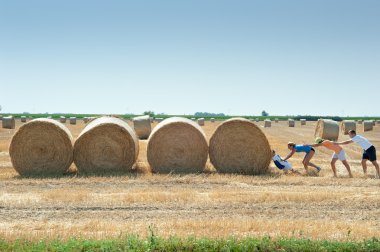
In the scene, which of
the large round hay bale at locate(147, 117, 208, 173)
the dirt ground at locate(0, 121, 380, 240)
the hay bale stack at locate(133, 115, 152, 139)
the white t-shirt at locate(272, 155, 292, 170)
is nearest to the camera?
the dirt ground at locate(0, 121, 380, 240)

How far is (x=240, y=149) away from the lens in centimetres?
1449

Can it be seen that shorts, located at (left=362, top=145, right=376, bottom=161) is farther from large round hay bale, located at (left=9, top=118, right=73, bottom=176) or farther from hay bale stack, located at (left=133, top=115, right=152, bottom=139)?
hay bale stack, located at (left=133, top=115, right=152, bottom=139)

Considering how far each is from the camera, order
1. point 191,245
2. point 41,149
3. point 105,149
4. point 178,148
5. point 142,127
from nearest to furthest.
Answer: point 191,245, point 41,149, point 105,149, point 178,148, point 142,127

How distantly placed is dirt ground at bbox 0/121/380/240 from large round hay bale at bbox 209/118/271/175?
3.57 feet

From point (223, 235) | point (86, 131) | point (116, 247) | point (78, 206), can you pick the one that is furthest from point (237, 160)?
point (116, 247)

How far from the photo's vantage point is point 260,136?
1447 centimetres

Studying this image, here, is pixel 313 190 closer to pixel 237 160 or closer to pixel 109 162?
pixel 237 160

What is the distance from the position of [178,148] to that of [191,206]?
5.18 metres

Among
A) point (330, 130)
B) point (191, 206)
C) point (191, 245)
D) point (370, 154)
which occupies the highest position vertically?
point (330, 130)

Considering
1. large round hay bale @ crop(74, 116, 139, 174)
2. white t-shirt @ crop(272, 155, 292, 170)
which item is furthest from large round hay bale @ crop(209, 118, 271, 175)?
large round hay bale @ crop(74, 116, 139, 174)

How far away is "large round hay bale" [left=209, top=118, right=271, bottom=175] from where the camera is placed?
47.2ft

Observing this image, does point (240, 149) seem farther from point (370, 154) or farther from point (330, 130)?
point (330, 130)

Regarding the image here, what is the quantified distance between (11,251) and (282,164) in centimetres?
957

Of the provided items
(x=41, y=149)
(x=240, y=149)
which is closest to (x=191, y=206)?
(x=240, y=149)
